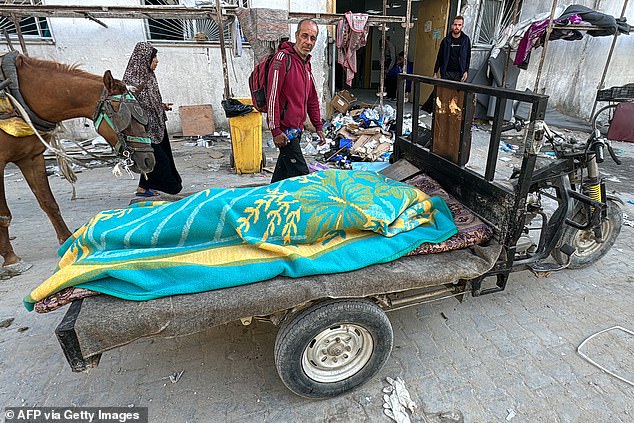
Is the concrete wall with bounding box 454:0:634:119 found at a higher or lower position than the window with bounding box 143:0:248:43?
lower

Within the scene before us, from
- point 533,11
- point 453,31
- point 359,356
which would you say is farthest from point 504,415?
point 533,11

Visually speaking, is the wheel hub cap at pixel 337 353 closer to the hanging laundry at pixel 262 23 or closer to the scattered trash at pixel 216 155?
the hanging laundry at pixel 262 23

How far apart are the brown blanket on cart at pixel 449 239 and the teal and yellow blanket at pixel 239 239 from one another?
40mm

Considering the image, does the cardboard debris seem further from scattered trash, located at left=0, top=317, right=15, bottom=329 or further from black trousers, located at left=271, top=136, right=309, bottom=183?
scattered trash, located at left=0, top=317, right=15, bottom=329

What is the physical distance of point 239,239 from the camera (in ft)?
6.74

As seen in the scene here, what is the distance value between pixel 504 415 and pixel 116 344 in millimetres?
2060

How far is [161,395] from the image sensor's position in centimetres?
211

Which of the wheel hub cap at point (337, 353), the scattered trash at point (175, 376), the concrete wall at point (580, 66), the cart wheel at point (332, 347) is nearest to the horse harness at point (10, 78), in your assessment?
the scattered trash at point (175, 376)

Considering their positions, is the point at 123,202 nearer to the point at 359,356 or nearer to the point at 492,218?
the point at 359,356

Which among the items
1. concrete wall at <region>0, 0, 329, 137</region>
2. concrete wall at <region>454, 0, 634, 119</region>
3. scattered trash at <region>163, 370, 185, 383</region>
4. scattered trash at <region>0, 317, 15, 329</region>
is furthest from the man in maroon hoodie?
concrete wall at <region>454, 0, 634, 119</region>

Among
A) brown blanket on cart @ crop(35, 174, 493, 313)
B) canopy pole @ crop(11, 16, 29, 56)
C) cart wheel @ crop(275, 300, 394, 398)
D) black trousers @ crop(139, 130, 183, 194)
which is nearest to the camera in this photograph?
brown blanket on cart @ crop(35, 174, 493, 313)

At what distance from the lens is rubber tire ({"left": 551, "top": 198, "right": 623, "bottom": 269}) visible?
3.02 m

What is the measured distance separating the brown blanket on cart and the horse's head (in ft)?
5.91

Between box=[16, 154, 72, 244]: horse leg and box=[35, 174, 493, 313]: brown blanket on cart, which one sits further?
box=[16, 154, 72, 244]: horse leg
